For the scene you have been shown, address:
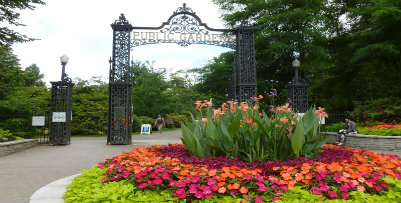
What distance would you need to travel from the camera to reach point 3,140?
895cm

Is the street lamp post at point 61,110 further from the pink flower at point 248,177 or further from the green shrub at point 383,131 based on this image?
the green shrub at point 383,131

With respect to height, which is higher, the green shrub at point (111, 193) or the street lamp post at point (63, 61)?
the street lamp post at point (63, 61)

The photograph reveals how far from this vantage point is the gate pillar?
481 inches

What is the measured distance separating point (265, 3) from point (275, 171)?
16.1 metres

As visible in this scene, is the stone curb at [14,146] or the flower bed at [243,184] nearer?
the flower bed at [243,184]

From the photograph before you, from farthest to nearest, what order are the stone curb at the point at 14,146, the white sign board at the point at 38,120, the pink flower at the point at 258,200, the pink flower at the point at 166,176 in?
1. the white sign board at the point at 38,120
2. the stone curb at the point at 14,146
3. the pink flower at the point at 166,176
4. the pink flower at the point at 258,200

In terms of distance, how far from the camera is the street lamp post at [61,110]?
11.7 metres

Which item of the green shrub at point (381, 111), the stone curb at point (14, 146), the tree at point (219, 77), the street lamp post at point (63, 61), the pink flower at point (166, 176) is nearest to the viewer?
the pink flower at point (166, 176)

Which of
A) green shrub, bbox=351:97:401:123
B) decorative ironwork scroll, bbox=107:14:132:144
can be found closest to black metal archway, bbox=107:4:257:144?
decorative ironwork scroll, bbox=107:14:132:144

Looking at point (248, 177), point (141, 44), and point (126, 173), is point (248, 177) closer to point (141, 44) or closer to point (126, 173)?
point (126, 173)

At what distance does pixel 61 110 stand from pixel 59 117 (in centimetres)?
40

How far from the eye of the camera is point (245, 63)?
40.7 ft

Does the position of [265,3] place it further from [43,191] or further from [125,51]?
[43,191]

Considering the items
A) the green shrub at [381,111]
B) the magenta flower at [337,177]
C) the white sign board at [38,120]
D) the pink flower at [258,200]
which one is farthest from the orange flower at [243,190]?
the green shrub at [381,111]
